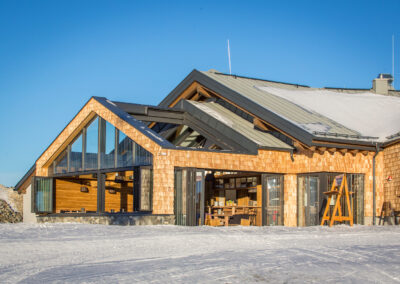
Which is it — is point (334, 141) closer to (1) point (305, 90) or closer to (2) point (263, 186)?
(2) point (263, 186)

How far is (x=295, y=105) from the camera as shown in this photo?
20.8 meters

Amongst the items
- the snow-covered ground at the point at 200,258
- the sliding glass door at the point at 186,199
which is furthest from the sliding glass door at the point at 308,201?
the snow-covered ground at the point at 200,258

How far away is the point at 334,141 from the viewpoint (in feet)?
57.1

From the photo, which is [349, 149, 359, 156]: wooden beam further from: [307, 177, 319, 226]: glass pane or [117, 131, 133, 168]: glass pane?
[117, 131, 133, 168]: glass pane

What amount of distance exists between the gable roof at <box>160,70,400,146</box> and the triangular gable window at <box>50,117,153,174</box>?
3725 millimetres

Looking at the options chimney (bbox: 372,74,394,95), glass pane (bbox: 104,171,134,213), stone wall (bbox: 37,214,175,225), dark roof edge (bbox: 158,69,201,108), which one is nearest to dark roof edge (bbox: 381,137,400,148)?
stone wall (bbox: 37,214,175,225)

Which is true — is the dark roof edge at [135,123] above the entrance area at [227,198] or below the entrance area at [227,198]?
above

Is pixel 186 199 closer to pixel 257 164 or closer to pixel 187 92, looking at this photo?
pixel 257 164

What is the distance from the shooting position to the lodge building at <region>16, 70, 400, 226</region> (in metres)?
16.9

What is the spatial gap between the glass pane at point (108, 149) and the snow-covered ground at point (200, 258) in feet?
22.2

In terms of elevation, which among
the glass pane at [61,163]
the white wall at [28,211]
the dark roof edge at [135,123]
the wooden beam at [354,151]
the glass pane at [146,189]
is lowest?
the white wall at [28,211]

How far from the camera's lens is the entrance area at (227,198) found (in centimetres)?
1669

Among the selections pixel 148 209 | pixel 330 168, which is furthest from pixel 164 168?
pixel 330 168

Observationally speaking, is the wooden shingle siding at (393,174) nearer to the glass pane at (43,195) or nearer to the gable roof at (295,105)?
the gable roof at (295,105)
